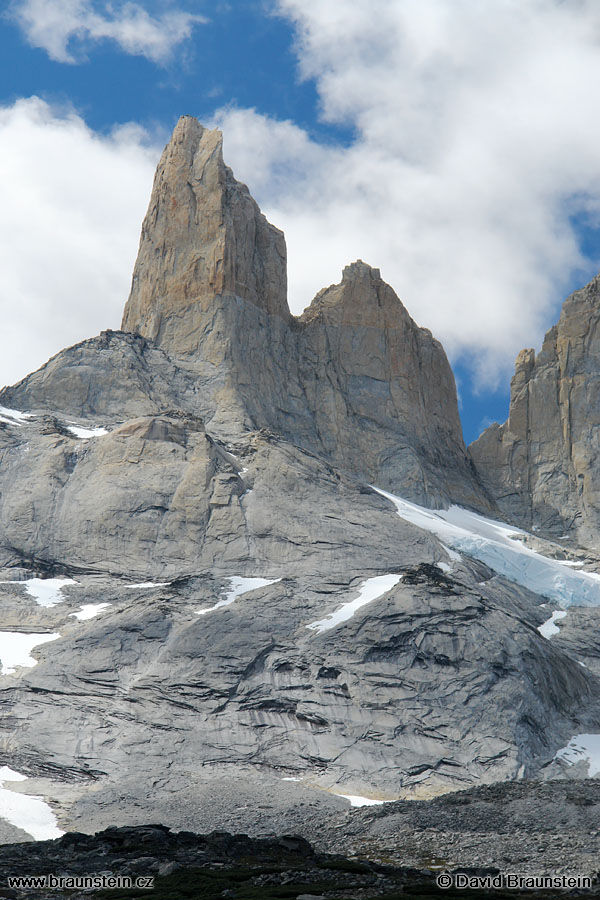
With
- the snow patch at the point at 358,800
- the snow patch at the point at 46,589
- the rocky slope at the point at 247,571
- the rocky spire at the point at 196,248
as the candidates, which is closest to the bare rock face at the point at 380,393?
the rocky slope at the point at 247,571

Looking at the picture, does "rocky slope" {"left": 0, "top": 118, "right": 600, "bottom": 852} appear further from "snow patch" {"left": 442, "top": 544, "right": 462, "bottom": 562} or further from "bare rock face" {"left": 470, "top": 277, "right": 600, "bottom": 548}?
"bare rock face" {"left": 470, "top": 277, "right": 600, "bottom": 548}

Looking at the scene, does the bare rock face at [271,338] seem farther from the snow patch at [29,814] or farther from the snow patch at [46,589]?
the snow patch at [29,814]

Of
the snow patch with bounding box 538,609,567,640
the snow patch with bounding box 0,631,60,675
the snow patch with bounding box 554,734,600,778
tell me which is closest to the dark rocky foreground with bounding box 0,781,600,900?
the snow patch with bounding box 554,734,600,778

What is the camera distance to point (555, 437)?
15125 cm

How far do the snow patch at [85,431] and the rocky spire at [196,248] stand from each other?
21.0m

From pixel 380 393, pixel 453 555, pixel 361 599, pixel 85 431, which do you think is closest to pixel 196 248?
pixel 380 393

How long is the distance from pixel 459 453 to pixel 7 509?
73.6m

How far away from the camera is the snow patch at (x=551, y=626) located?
9544 centimetres

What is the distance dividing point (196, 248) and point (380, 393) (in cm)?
3197

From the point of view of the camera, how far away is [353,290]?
147 meters

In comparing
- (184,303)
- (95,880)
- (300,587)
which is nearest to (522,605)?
(300,587)

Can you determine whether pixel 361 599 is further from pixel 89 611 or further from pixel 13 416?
pixel 13 416

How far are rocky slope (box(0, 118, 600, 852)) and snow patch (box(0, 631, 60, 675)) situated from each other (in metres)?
0.26

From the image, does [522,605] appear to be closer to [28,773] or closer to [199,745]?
[199,745]
